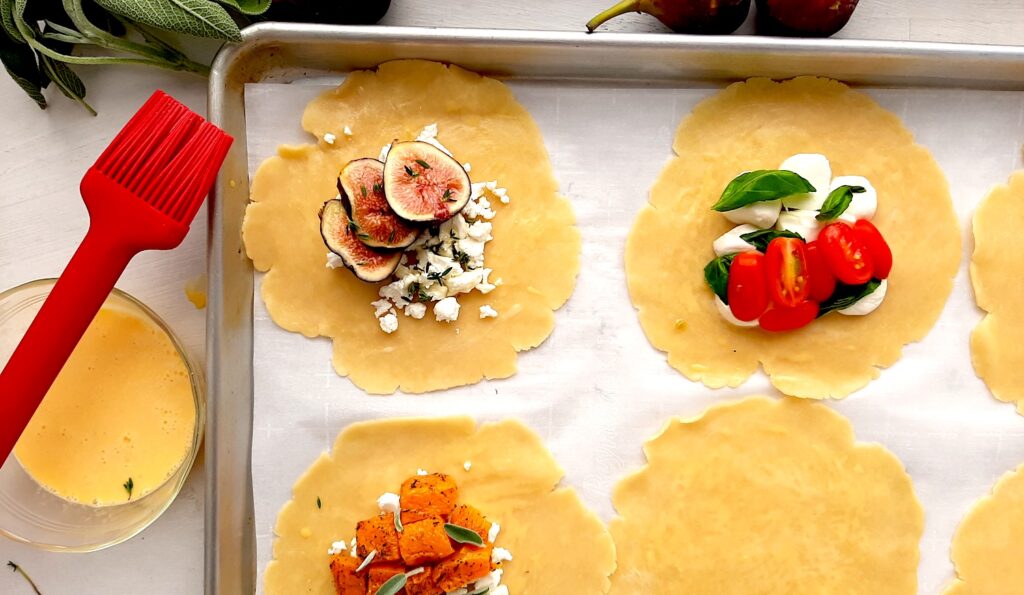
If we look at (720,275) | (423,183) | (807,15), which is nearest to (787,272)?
(720,275)

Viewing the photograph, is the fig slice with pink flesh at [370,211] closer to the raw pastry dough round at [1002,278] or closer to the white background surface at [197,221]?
the white background surface at [197,221]

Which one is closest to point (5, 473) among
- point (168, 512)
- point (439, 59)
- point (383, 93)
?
point (168, 512)

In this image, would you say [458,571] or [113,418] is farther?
[113,418]

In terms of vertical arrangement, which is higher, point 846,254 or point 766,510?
point 846,254

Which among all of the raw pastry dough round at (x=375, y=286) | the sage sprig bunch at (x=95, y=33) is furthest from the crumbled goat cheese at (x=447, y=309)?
the sage sprig bunch at (x=95, y=33)

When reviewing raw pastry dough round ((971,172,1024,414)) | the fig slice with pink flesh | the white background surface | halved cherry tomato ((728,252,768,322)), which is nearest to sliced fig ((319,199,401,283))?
the fig slice with pink flesh

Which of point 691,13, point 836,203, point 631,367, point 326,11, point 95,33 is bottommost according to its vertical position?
point 631,367

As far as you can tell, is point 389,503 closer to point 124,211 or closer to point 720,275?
point 124,211
